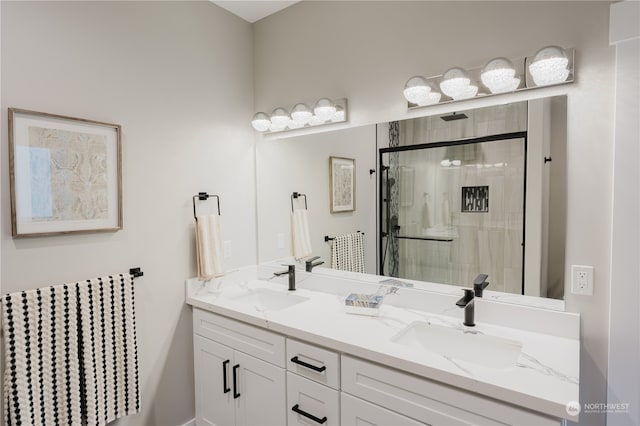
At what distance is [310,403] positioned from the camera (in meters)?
1.53

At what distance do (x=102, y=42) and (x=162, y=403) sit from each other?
1942 millimetres

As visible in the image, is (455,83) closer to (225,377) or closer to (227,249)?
(227,249)

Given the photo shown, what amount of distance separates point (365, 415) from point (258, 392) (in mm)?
635

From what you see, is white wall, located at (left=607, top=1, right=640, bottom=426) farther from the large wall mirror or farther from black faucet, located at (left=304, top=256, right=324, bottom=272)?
black faucet, located at (left=304, top=256, right=324, bottom=272)

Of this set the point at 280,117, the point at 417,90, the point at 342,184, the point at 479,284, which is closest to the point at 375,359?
the point at 479,284

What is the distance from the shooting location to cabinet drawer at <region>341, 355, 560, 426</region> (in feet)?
3.52

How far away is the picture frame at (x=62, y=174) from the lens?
57.2 inches

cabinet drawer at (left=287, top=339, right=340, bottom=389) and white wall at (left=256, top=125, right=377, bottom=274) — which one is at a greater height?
white wall at (left=256, top=125, right=377, bottom=274)

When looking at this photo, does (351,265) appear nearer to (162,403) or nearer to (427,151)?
(427,151)

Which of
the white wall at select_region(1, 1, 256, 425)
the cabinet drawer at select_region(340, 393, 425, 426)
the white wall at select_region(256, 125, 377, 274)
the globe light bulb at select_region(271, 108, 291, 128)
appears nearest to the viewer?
the cabinet drawer at select_region(340, 393, 425, 426)

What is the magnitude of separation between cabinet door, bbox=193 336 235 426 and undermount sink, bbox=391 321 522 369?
0.96 metres

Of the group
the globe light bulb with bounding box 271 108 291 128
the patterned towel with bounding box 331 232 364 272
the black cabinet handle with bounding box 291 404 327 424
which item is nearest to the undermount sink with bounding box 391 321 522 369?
the black cabinet handle with bounding box 291 404 327 424

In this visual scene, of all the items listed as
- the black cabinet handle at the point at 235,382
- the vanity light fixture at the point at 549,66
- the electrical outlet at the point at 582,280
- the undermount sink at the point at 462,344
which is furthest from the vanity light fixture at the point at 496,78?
the black cabinet handle at the point at 235,382

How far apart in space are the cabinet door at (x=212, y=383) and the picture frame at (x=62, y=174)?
85 centimetres
